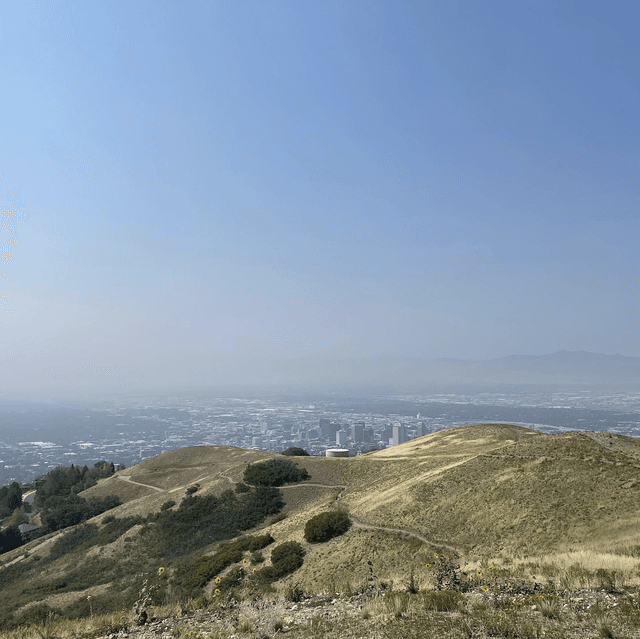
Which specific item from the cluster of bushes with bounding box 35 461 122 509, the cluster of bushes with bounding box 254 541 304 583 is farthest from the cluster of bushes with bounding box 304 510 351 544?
the cluster of bushes with bounding box 35 461 122 509

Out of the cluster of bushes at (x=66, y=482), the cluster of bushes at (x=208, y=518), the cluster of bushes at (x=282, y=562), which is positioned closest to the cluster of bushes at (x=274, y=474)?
the cluster of bushes at (x=208, y=518)

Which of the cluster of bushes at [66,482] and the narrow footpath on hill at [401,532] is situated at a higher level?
the narrow footpath on hill at [401,532]

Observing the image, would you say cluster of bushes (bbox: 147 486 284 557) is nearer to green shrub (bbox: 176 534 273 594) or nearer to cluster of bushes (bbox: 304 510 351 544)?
green shrub (bbox: 176 534 273 594)

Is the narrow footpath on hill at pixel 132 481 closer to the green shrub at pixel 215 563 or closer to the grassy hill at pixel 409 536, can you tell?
the grassy hill at pixel 409 536

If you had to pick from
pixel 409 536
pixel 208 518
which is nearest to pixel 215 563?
pixel 409 536

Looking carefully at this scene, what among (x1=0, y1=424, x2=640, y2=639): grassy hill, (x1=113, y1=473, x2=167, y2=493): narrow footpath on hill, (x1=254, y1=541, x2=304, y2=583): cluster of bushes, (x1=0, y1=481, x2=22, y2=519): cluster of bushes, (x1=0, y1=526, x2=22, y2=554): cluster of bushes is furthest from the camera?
(x1=0, y1=481, x2=22, y2=519): cluster of bushes

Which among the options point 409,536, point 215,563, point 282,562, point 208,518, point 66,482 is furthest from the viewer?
point 66,482

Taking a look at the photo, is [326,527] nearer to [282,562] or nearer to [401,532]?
[282,562]
